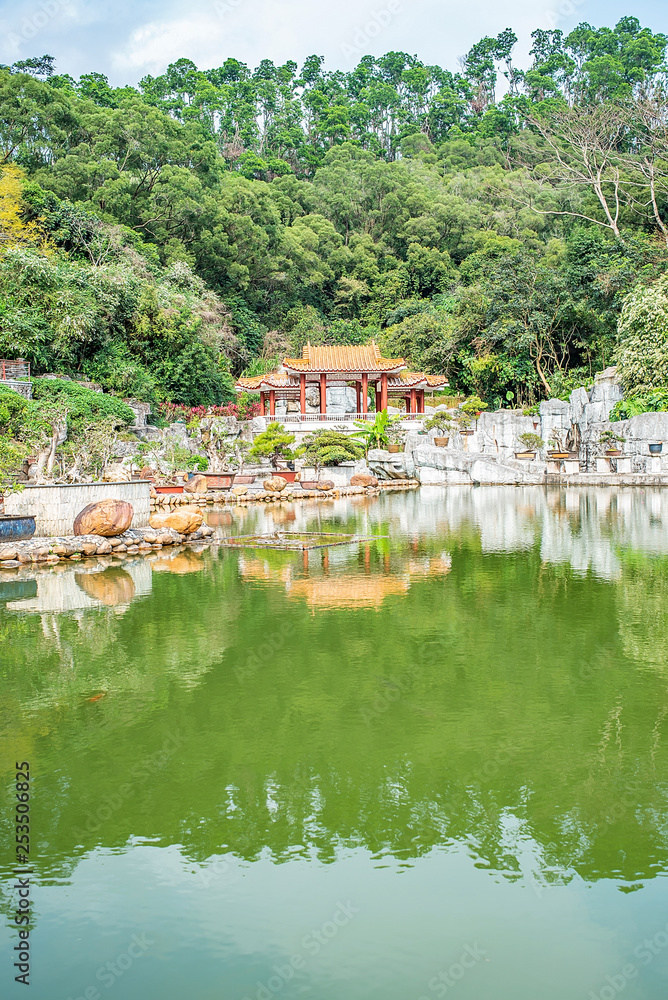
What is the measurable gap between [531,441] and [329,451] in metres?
6.90

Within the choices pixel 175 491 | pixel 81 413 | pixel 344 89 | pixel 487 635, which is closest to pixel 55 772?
pixel 487 635

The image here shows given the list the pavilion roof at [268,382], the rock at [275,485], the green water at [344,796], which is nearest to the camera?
the green water at [344,796]

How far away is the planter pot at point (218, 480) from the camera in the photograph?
16844 mm

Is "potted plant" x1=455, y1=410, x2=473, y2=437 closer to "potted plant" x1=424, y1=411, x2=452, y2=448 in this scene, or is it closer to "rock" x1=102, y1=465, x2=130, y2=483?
"potted plant" x1=424, y1=411, x2=452, y2=448

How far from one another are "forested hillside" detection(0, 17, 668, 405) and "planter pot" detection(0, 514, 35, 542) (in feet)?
41.4

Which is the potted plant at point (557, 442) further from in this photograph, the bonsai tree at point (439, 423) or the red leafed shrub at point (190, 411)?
the red leafed shrub at point (190, 411)

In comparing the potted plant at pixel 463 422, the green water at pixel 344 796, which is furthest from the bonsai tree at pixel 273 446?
the green water at pixel 344 796

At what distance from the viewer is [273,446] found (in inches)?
808

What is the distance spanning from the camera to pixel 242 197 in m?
35.6

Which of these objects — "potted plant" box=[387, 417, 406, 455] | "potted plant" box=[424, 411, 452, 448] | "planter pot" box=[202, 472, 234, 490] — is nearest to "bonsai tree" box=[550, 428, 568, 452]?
"potted plant" box=[424, 411, 452, 448]

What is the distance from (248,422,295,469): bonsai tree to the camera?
20.5 m

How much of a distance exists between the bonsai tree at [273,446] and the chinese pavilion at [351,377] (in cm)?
475

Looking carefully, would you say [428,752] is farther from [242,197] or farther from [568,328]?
[242,197]

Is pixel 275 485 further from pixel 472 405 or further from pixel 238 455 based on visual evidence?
pixel 472 405
